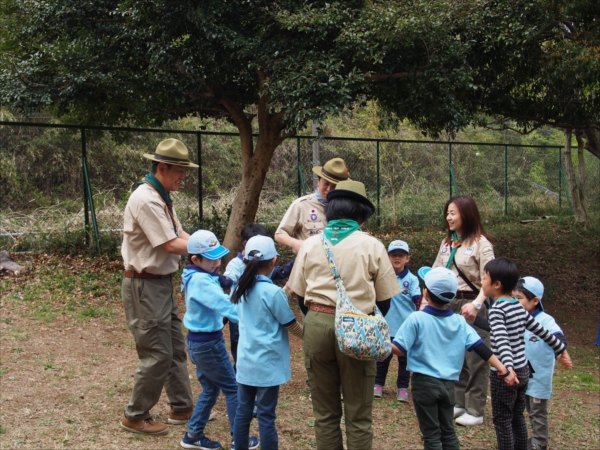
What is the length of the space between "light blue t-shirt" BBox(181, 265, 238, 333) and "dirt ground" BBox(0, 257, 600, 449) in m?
0.89

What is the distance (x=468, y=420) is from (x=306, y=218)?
211cm

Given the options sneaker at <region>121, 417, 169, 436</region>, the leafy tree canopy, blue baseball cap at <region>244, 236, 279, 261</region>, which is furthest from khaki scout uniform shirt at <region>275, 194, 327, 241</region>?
the leafy tree canopy

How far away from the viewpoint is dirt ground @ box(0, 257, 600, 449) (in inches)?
184

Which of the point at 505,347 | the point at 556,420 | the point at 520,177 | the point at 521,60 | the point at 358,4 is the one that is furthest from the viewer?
the point at 520,177

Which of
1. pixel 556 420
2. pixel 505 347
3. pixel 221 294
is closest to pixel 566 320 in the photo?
pixel 556 420

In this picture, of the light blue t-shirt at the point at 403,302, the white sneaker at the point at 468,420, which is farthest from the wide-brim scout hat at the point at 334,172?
the white sneaker at the point at 468,420

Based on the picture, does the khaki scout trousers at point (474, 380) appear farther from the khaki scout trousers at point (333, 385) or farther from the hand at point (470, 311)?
the khaki scout trousers at point (333, 385)

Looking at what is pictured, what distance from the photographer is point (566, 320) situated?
10445 mm

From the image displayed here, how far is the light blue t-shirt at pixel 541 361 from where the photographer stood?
468 centimetres

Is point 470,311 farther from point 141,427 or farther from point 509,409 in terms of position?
point 141,427

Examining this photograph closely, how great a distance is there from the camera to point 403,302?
18.6ft

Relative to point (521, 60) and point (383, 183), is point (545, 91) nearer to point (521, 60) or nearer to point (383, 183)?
point (521, 60)

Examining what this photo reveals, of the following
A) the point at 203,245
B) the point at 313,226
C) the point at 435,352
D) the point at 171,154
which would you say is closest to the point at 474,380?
the point at 435,352

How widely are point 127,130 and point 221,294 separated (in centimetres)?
736
